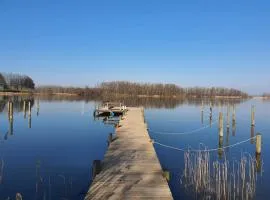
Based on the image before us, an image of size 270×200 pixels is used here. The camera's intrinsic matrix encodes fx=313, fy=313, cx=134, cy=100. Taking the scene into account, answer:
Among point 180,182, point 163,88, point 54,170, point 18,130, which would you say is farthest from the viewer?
point 163,88

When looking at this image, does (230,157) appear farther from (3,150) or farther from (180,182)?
(3,150)

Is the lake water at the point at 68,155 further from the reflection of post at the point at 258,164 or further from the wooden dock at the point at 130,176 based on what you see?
the wooden dock at the point at 130,176

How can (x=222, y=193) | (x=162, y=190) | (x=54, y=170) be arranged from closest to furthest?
(x=162, y=190) < (x=222, y=193) < (x=54, y=170)

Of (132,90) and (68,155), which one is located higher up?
(132,90)

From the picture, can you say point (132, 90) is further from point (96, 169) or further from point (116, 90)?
point (96, 169)

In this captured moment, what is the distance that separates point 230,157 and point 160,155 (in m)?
4.30

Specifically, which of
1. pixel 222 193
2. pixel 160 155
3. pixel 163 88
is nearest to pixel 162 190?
pixel 222 193

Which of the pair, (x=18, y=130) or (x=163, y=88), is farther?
(x=163, y=88)

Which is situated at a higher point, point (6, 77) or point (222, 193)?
point (6, 77)

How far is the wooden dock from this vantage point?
880 cm

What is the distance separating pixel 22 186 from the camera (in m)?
12.7

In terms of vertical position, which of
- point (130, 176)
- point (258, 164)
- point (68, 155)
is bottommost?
point (258, 164)

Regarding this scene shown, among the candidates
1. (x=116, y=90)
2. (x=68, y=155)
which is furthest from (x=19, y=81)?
(x=68, y=155)

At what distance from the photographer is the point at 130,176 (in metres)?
10.6
